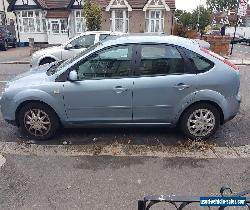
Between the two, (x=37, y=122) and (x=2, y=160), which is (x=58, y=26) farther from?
(x=2, y=160)

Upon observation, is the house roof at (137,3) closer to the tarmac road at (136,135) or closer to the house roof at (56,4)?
the house roof at (56,4)

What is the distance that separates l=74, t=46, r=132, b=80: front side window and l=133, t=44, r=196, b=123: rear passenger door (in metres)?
0.19

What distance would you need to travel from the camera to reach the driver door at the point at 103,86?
4449mm

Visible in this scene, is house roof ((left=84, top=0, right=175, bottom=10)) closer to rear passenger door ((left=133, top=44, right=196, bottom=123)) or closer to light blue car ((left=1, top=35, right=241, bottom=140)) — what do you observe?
light blue car ((left=1, top=35, right=241, bottom=140))

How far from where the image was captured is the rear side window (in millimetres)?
4492

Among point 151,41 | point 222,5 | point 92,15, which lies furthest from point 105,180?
point 222,5

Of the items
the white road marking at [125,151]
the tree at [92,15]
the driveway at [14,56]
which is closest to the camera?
the white road marking at [125,151]

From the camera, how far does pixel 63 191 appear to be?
11.2 ft

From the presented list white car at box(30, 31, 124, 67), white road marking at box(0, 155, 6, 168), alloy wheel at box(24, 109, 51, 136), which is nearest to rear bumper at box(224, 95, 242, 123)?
alloy wheel at box(24, 109, 51, 136)

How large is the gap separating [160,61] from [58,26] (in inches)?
916

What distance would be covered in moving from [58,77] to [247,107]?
4344 mm

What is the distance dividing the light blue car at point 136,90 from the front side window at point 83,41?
19.8 feet

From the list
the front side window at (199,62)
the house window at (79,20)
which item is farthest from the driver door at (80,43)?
the house window at (79,20)

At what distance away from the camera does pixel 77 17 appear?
2578 cm
